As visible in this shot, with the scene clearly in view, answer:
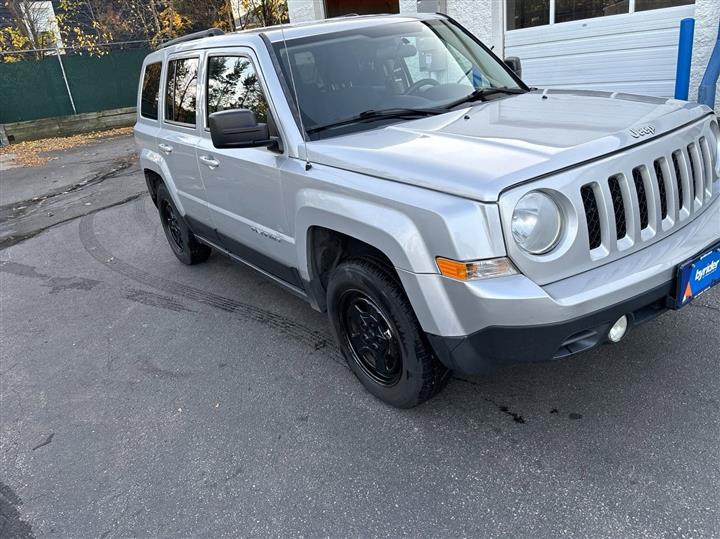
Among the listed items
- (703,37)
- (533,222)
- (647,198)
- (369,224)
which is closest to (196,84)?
(369,224)

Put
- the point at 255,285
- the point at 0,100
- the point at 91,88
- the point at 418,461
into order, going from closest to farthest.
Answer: the point at 418,461
the point at 255,285
the point at 0,100
the point at 91,88

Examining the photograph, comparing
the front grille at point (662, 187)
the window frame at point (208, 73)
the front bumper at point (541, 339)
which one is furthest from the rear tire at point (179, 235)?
the front grille at point (662, 187)

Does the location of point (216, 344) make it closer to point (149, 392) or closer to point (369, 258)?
point (149, 392)

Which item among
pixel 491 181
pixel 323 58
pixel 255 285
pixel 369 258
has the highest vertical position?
pixel 323 58

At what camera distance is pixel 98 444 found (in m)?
3.14

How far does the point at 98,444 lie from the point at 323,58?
252 cm

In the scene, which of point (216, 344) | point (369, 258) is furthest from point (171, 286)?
point (369, 258)

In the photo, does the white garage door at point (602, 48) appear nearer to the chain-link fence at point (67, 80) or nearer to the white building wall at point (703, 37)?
the white building wall at point (703, 37)

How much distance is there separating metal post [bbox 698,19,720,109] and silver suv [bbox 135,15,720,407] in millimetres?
3461

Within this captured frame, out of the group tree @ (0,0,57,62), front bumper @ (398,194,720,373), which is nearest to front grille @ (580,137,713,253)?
front bumper @ (398,194,720,373)

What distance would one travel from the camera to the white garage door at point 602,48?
713 centimetres

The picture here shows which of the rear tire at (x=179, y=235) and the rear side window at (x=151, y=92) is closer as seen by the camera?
the rear side window at (x=151, y=92)

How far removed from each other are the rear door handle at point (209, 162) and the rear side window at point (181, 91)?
36cm

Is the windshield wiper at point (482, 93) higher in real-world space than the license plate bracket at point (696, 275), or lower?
higher
